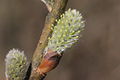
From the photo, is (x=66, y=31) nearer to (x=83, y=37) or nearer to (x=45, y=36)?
(x=45, y=36)

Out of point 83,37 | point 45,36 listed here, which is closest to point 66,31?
point 45,36

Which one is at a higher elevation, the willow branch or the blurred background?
the blurred background

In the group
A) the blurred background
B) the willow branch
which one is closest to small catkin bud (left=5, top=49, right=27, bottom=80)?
the willow branch

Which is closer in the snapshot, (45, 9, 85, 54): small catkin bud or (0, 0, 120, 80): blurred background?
(45, 9, 85, 54): small catkin bud

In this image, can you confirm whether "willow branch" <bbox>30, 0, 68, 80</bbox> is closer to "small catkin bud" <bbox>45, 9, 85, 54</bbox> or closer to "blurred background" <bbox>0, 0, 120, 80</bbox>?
"small catkin bud" <bbox>45, 9, 85, 54</bbox>

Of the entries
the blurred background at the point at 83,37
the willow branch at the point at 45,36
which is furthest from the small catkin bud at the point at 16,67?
the blurred background at the point at 83,37

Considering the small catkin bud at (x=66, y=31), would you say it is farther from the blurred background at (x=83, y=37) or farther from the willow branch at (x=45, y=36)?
the blurred background at (x=83, y=37)
